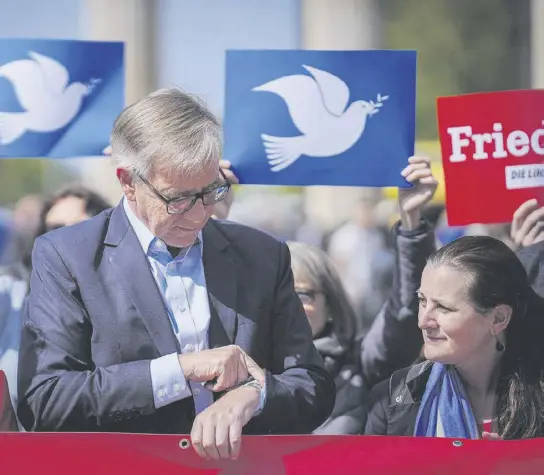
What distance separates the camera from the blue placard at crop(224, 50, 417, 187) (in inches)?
143

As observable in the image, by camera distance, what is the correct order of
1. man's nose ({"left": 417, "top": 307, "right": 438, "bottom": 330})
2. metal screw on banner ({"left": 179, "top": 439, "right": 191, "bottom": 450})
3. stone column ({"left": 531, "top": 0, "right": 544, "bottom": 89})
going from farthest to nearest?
stone column ({"left": 531, "top": 0, "right": 544, "bottom": 89}) → man's nose ({"left": 417, "top": 307, "right": 438, "bottom": 330}) → metal screw on banner ({"left": 179, "top": 439, "right": 191, "bottom": 450})

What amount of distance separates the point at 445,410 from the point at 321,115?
1.19 m

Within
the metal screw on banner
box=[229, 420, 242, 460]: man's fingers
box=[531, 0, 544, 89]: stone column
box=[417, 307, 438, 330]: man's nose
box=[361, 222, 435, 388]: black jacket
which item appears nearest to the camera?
box=[229, 420, 242, 460]: man's fingers

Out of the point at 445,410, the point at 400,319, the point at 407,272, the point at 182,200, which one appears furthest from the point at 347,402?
the point at 182,200

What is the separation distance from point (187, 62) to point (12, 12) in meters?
0.68

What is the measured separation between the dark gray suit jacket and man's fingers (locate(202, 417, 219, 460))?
15 cm

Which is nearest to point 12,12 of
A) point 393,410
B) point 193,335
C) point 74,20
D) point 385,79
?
point 74,20

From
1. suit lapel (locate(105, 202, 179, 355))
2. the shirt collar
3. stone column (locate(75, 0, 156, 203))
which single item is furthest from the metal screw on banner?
stone column (locate(75, 0, 156, 203))

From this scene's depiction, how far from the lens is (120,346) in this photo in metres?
2.58

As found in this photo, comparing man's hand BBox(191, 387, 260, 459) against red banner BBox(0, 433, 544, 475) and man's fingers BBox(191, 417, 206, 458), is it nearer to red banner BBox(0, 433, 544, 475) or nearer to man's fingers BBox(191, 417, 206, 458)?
man's fingers BBox(191, 417, 206, 458)

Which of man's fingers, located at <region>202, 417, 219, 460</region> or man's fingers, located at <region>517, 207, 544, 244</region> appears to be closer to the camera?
man's fingers, located at <region>202, 417, 219, 460</region>

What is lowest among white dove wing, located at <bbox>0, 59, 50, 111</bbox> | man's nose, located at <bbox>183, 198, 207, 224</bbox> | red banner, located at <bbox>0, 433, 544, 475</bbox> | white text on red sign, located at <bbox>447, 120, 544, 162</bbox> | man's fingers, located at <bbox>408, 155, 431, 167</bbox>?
red banner, located at <bbox>0, 433, 544, 475</bbox>

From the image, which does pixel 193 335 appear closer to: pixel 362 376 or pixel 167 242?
pixel 167 242

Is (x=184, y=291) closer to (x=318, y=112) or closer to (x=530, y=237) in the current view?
(x=318, y=112)
